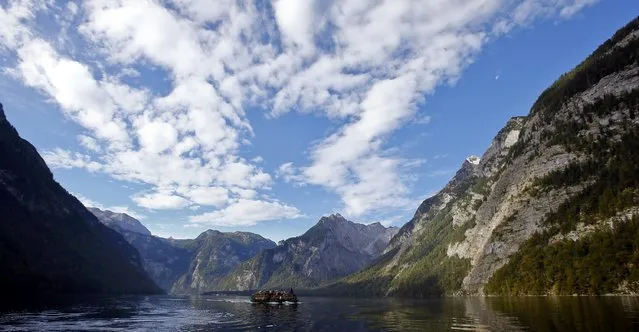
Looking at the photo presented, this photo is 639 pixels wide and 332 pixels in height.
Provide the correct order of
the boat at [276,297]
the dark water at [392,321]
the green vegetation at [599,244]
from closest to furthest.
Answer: the dark water at [392,321] < the green vegetation at [599,244] < the boat at [276,297]

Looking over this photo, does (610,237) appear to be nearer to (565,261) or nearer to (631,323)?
(565,261)

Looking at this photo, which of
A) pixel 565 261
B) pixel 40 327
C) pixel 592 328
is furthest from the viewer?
A: pixel 565 261

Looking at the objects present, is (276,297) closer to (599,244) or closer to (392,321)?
(392,321)

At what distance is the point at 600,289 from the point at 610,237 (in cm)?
2526

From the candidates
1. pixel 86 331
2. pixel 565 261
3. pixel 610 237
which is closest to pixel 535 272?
pixel 565 261

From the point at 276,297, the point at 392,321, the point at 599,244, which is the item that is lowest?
the point at 392,321

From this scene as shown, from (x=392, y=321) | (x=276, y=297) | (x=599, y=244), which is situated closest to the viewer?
(x=392, y=321)

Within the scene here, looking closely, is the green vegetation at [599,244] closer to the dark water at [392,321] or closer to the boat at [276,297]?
the dark water at [392,321]

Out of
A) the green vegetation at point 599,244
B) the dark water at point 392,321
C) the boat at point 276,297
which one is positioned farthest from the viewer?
the boat at point 276,297

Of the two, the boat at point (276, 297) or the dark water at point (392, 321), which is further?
the boat at point (276, 297)

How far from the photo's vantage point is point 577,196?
199m

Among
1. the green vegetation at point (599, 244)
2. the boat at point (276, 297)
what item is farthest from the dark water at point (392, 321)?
the boat at point (276, 297)

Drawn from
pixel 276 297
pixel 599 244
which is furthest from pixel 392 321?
pixel 599 244

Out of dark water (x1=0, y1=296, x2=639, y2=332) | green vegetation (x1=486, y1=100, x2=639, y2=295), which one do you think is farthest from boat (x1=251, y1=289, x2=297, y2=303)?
green vegetation (x1=486, y1=100, x2=639, y2=295)
